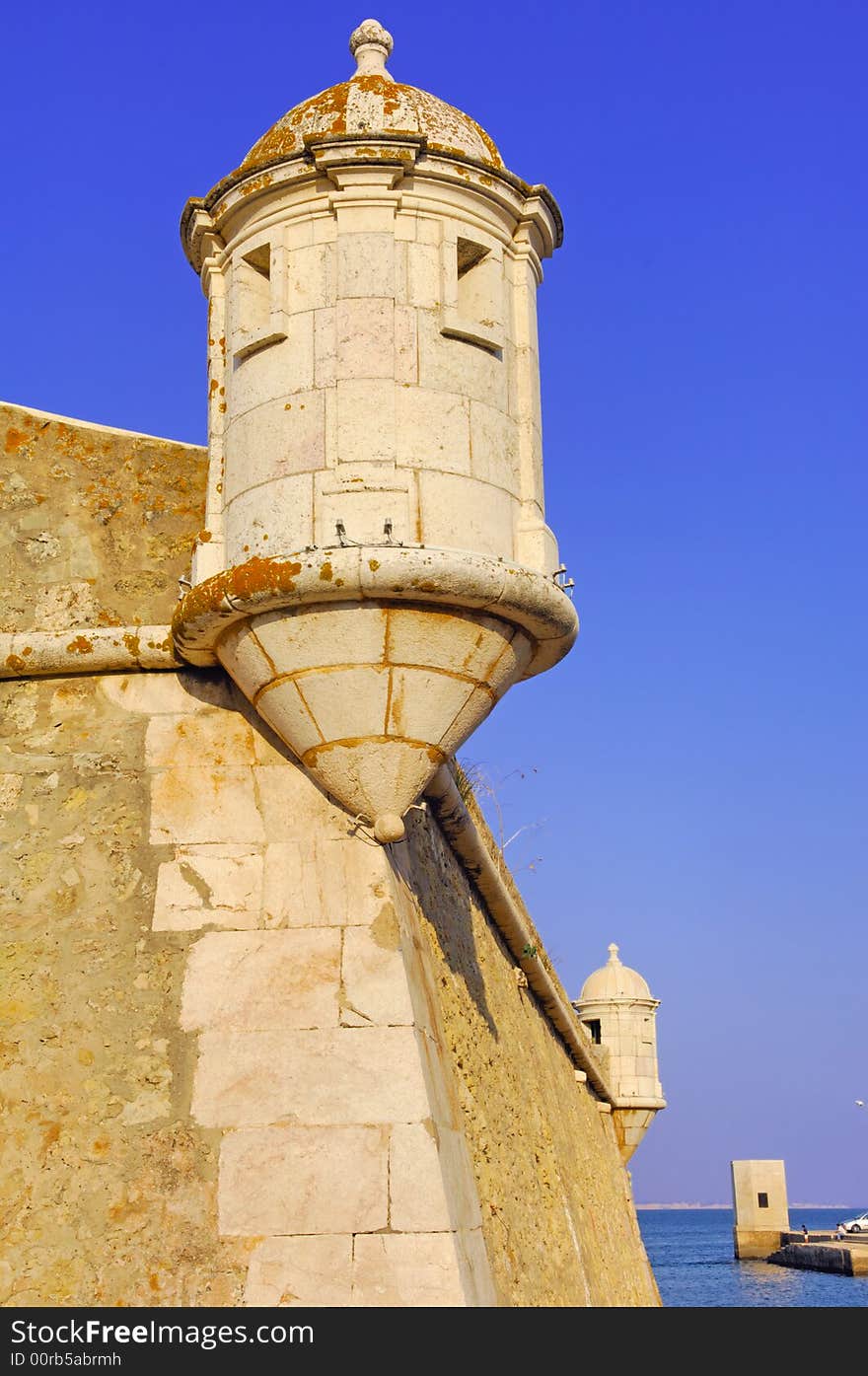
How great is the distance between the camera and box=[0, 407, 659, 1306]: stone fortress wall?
550cm

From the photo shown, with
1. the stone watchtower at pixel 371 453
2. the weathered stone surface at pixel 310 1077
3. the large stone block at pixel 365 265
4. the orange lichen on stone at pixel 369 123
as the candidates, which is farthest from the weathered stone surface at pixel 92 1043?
the orange lichen on stone at pixel 369 123

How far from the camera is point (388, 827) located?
6184 millimetres

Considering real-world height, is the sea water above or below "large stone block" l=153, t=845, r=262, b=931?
below

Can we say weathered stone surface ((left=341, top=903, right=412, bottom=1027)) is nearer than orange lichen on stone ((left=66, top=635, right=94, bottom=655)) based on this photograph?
Yes

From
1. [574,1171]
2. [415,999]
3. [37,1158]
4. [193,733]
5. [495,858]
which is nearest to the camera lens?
[37,1158]

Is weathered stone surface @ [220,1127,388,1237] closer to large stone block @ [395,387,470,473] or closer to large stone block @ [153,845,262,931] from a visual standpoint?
large stone block @ [153,845,262,931]

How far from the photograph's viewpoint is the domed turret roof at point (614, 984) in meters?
18.6

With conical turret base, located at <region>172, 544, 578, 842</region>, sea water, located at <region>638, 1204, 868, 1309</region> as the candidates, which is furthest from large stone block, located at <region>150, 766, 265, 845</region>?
sea water, located at <region>638, 1204, 868, 1309</region>

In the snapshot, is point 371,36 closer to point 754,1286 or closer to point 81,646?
point 81,646

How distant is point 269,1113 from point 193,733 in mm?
1668

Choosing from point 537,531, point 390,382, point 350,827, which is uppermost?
point 390,382

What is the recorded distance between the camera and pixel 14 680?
6699 millimetres

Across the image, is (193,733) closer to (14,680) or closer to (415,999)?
(14,680)
